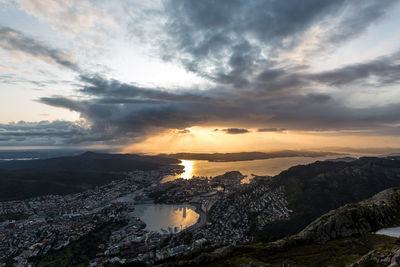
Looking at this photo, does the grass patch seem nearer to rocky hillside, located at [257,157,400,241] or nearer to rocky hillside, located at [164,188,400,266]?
rocky hillside, located at [164,188,400,266]

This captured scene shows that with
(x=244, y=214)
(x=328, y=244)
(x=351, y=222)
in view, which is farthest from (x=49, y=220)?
(x=351, y=222)

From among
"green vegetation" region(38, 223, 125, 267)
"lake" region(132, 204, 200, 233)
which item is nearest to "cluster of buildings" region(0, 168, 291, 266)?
"green vegetation" region(38, 223, 125, 267)

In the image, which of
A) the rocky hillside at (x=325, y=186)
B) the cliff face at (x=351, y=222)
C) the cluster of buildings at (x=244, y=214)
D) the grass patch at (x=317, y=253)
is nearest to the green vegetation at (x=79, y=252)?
the cluster of buildings at (x=244, y=214)

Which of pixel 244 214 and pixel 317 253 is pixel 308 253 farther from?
pixel 244 214

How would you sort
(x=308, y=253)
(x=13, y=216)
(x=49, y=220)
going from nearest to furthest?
1. (x=308, y=253)
2. (x=49, y=220)
3. (x=13, y=216)

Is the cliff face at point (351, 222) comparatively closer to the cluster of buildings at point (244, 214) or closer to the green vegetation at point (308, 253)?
the green vegetation at point (308, 253)

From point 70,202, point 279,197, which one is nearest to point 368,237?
point 279,197
